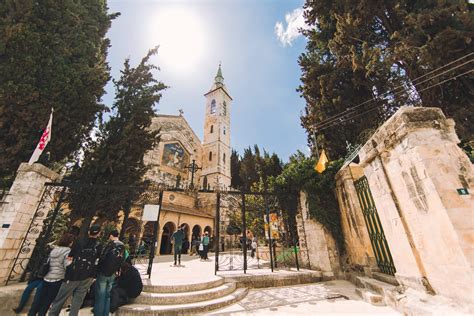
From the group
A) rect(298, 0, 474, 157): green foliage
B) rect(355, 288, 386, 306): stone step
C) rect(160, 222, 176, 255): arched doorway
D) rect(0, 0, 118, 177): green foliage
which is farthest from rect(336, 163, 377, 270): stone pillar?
rect(160, 222, 176, 255): arched doorway

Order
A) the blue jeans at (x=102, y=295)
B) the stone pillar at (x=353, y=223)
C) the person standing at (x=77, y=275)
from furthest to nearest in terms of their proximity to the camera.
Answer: the stone pillar at (x=353, y=223) → the blue jeans at (x=102, y=295) → the person standing at (x=77, y=275)

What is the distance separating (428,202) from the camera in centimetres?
261

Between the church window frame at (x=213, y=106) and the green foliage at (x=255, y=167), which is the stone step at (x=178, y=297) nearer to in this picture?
the green foliage at (x=255, y=167)

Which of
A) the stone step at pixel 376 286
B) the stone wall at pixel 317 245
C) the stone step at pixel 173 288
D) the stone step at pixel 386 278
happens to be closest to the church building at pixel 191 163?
the stone wall at pixel 317 245

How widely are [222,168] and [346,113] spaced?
73.0 feet

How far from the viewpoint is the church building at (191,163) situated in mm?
17969

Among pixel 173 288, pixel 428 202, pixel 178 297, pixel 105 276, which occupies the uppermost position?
pixel 428 202

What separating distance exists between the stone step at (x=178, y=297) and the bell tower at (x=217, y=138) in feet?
74.4

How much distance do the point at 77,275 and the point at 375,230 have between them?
19.1 feet

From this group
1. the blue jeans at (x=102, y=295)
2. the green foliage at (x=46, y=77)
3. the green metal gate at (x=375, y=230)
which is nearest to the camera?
the blue jeans at (x=102, y=295)

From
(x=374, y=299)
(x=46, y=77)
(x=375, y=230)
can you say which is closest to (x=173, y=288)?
(x=374, y=299)

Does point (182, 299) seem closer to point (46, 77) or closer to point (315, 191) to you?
point (315, 191)

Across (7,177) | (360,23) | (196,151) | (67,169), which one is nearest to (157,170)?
(196,151)

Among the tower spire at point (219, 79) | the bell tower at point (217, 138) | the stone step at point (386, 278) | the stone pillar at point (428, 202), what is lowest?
the stone step at point (386, 278)
